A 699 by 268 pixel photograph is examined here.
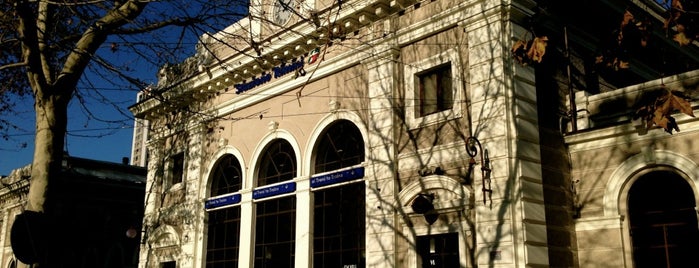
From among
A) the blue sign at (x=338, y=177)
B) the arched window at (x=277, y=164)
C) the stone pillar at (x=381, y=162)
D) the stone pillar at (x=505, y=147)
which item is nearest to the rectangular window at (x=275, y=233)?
the arched window at (x=277, y=164)

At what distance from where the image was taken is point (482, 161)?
39.2 ft

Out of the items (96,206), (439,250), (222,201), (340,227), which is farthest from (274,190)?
(96,206)

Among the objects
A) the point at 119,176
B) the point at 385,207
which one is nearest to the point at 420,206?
the point at 385,207

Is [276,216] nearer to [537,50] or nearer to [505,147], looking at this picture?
[505,147]

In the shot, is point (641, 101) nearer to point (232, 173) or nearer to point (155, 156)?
point (232, 173)

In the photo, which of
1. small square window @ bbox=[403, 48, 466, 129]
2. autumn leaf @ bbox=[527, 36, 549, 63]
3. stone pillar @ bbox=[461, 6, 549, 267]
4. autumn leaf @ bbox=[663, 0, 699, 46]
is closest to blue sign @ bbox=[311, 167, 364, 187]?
small square window @ bbox=[403, 48, 466, 129]

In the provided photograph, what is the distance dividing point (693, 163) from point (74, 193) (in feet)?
85.2

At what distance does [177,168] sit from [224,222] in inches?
154

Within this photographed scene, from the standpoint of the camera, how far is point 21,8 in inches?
336

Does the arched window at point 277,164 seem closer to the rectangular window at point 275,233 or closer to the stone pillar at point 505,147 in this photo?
the rectangular window at point 275,233

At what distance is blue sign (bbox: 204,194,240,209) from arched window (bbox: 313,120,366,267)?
10.8 feet

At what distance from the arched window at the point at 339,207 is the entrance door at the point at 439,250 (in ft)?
5.79

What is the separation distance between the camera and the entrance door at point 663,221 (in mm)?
11000

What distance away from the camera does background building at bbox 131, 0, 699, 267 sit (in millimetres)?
11359
